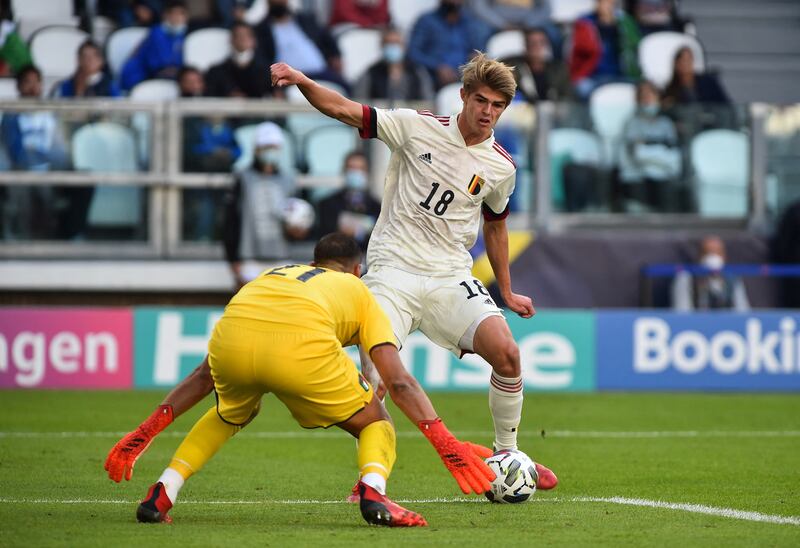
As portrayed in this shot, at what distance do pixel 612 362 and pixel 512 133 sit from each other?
2.82 metres

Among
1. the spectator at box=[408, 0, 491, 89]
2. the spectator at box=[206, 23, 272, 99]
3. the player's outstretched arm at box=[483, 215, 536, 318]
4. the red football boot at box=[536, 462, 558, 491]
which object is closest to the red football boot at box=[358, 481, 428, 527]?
the red football boot at box=[536, 462, 558, 491]

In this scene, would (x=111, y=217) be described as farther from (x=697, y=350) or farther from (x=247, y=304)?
(x=247, y=304)

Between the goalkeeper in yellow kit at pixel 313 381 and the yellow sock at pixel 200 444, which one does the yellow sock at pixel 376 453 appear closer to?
the goalkeeper in yellow kit at pixel 313 381

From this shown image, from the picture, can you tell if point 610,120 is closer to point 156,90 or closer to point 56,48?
point 156,90

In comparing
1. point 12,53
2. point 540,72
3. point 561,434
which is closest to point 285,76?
point 561,434

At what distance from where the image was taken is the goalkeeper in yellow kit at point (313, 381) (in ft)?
20.9

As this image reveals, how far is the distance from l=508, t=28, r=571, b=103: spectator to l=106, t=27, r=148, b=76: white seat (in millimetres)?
4657

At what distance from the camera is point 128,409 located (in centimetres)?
1295

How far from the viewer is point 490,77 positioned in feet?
24.2

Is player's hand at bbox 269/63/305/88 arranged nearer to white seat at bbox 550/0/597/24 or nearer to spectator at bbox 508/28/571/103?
spectator at bbox 508/28/571/103

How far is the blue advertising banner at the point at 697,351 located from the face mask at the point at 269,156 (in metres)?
3.85

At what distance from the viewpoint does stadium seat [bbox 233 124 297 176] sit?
16.3 m

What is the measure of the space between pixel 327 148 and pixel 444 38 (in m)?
2.84

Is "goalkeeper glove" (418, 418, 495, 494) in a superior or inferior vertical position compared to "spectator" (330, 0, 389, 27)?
inferior
